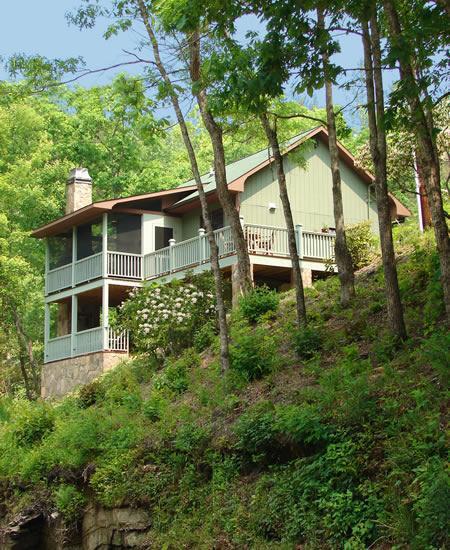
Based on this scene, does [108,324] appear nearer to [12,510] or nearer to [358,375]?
[12,510]

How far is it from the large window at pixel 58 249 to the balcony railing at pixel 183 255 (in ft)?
2.52

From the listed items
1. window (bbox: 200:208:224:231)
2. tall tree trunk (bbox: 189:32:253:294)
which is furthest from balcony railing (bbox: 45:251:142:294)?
tall tree trunk (bbox: 189:32:253:294)

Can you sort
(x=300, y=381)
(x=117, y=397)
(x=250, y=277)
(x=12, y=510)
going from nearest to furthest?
(x=300, y=381), (x=12, y=510), (x=117, y=397), (x=250, y=277)

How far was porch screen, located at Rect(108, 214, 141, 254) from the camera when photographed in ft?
99.7

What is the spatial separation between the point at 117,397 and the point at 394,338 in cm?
845

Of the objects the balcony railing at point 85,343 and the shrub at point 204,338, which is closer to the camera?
the shrub at point 204,338

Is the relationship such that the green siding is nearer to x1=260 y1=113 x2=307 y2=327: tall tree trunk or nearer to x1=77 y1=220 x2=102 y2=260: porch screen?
x1=77 y1=220 x2=102 y2=260: porch screen

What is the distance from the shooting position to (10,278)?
3500cm

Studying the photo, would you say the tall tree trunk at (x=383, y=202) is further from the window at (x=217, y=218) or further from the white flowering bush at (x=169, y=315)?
the window at (x=217, y=218)

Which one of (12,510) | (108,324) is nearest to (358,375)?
(12,510)

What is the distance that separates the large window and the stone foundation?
4527 mm

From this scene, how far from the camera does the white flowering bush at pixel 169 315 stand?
22141 mm

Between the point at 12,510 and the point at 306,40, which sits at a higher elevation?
the point at 306,40

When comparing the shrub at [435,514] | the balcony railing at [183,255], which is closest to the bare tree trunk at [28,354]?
the balcony railing at [183,255]
